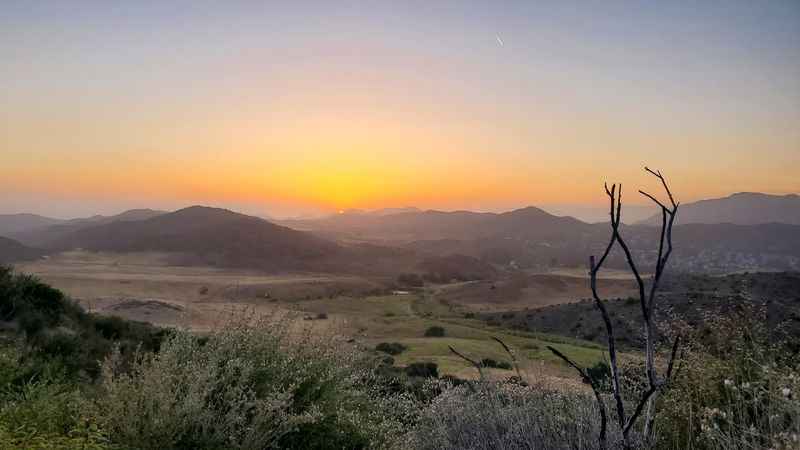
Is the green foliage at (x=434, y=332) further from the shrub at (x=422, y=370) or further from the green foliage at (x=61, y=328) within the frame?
the green foliage at (x=61, y=328)

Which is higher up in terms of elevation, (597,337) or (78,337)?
(78,337)

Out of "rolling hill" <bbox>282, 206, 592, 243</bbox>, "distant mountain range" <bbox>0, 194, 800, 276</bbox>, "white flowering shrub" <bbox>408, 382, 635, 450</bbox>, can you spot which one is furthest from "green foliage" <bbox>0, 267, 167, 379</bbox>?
"rolling hill" <bbox>282, 206, 592, 243</bbox>

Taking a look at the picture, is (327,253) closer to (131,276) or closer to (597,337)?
(131,276)

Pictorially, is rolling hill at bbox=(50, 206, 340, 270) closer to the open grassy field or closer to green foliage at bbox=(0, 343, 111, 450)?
the open grassy field

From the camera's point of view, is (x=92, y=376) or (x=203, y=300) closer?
(x=92, y=376)

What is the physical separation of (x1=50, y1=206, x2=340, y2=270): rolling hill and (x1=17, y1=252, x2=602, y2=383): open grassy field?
501 centimetres

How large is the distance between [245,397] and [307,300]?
52447mm

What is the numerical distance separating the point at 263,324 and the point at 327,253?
86.0 meters

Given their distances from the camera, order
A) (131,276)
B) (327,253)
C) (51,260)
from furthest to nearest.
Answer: (327,253) < (51,260) < (131,276)

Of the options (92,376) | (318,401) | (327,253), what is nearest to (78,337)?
(92,376)

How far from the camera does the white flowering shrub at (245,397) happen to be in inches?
164

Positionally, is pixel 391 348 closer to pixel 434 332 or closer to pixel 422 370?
pixel 422 370

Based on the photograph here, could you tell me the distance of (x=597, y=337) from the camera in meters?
38.7

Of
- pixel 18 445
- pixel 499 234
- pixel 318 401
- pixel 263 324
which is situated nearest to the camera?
pixel 18 445
